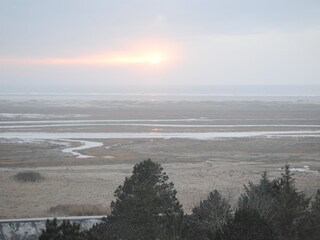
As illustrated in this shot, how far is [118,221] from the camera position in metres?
12.0

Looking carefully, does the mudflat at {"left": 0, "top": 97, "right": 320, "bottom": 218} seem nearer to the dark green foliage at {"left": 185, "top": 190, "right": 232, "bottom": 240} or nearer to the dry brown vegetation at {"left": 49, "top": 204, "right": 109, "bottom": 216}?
the dry brown vegetation at {"left": 49, "top": 204, "right": 109, "bottom": 216}

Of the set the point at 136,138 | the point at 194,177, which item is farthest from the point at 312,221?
the point at 136,138

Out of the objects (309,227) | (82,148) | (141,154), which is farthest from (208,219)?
(82,148)

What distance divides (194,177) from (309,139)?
2556 cm

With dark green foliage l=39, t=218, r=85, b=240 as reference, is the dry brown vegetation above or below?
below

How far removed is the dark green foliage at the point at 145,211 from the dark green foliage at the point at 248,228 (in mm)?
1599

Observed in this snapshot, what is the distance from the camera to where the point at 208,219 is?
1295cm

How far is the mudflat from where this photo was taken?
27.0 meters

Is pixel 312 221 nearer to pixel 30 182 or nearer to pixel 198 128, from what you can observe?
pixel 30 182

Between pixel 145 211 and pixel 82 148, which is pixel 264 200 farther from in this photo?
pixel 82 148

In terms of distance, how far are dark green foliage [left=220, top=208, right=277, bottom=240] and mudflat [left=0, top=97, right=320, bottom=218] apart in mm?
11844

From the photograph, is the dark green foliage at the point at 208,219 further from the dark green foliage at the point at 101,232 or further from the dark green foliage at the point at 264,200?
the dark green foliage at the point at 101,232

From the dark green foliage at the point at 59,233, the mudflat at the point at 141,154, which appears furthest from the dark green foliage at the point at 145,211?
the mudflat at the point at 141,154

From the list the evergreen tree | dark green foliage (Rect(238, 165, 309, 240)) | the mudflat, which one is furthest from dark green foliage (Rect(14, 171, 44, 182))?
the evergreen tree
